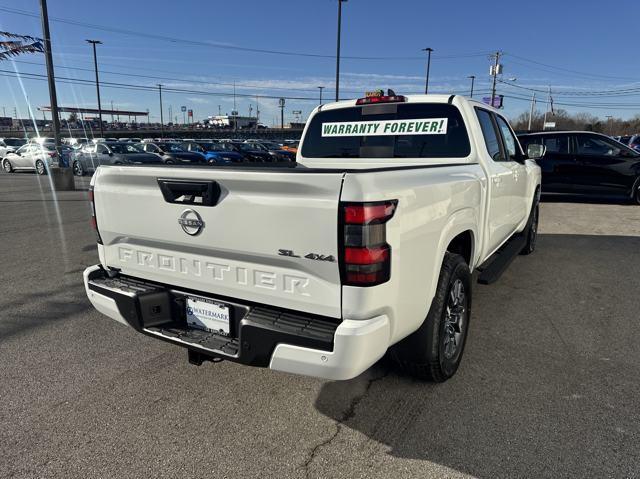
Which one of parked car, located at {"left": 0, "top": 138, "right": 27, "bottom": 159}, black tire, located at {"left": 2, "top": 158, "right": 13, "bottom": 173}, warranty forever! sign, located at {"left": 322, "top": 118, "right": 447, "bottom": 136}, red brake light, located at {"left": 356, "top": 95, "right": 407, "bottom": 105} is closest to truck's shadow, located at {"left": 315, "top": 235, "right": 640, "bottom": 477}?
warranty forever! sign, located at {"left": 322, "top": 118, "right": 447, "bottom": 136}

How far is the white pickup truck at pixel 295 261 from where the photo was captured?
2.11m

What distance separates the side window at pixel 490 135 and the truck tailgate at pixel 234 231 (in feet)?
8.38

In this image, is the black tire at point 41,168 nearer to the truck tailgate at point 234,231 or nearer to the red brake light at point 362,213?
the truck tailgate at point 234,231

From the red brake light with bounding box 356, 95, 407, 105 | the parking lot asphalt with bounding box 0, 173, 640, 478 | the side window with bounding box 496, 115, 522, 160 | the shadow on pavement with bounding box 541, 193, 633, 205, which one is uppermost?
the red brake light with bounding box 356, 95, 407, 105

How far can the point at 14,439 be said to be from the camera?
2.54 m

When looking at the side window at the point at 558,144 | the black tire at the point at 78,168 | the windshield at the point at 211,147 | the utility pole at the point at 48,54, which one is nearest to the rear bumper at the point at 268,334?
the side window at the point at 558,144

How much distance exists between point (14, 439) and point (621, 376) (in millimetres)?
3845

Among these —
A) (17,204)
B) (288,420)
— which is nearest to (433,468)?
(288,420)

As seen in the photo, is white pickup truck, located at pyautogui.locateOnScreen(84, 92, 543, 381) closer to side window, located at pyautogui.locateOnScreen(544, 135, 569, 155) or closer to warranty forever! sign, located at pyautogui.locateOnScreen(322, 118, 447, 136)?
warranty forever! sign, located at pyautogui.locateOnScreen(322, 118, 447, 136)

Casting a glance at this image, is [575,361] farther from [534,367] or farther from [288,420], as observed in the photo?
[288,420]

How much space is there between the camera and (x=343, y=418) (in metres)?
2.75

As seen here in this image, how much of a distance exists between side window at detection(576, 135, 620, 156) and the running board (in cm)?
712

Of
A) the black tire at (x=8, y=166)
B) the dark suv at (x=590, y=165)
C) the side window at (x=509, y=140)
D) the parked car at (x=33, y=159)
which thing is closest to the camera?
the side window at (x=509, y=140)

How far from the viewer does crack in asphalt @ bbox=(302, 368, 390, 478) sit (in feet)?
7.83
